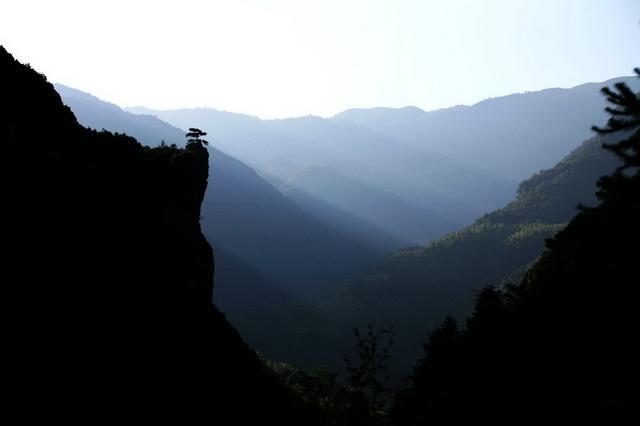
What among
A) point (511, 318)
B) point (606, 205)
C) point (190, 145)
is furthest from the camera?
point (190, 145)

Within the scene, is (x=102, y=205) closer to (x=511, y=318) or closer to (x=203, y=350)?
(x=203, y=350)

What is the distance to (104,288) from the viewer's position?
2166cm

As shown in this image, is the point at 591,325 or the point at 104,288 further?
the point at 104,288

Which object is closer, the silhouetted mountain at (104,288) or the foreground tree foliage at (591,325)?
the foreground tree foliage at (591,325)

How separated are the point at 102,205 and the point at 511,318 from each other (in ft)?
80.7

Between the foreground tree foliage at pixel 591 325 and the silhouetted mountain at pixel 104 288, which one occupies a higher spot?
the foreground tree foliage at pixel 591 325

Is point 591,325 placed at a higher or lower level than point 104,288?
higher

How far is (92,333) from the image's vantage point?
18.7 m

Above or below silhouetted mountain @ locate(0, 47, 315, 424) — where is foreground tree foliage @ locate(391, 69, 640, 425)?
above

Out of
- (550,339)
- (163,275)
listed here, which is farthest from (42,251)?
(550,339)

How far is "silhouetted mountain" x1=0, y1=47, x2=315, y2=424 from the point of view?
16.3 meters

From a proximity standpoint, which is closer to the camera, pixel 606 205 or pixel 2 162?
pixel 606 205

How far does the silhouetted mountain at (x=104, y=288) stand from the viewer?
16312mm

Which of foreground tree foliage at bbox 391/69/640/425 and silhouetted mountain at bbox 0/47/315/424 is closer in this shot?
foreground tree foliage at bbox 391/69/640/425
